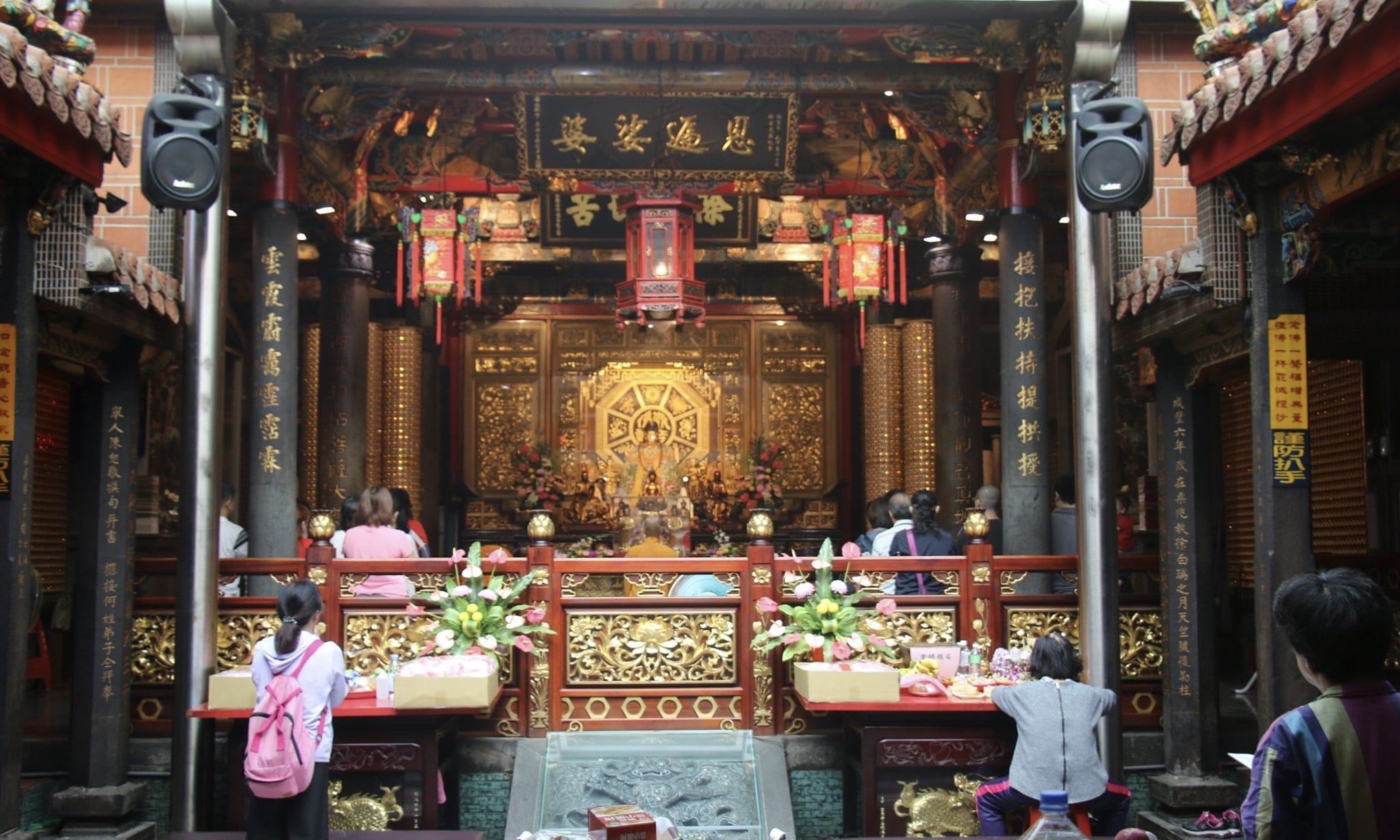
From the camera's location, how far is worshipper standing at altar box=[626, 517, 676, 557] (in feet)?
30.8

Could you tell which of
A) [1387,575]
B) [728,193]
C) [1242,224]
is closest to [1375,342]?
[1387,575]

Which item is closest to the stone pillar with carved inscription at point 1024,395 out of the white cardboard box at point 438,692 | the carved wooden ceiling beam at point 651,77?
the carved wooden ceiling beam at point 651,77

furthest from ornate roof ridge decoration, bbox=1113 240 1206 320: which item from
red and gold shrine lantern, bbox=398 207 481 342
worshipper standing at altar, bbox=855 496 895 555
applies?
red and gold shrine lantern, bbox=398 207 481 342

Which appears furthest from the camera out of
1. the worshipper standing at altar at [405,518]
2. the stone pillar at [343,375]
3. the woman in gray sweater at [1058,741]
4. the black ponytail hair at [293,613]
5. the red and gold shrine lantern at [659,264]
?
the stone pillar at [343,375]

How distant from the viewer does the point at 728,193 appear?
31.2ft

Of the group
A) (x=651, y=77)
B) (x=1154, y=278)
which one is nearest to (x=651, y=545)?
(x=651, y=77)

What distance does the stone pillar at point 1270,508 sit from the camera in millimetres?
5246

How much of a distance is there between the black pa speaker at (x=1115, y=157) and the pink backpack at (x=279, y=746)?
364 cm

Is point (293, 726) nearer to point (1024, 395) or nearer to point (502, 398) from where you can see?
point (1024, 395)

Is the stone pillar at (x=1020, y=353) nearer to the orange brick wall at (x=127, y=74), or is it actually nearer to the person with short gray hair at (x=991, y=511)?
the person with short gray hair at (x=991, y=511)

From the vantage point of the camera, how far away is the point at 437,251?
9523 mm

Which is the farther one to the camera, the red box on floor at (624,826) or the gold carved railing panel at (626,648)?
the gold carved railing panel at (626,648)

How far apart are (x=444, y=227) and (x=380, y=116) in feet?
3.58

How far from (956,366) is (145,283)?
21.6 feet
